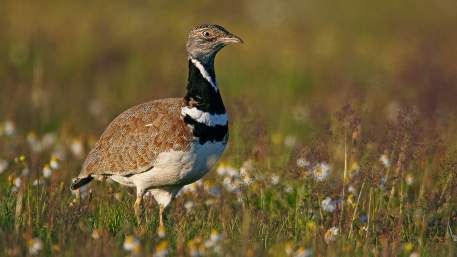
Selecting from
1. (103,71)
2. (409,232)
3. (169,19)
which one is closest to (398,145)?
(409,232)

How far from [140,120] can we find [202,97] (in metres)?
0.59

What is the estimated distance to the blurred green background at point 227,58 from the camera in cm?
1204

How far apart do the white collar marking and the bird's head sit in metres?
0.47

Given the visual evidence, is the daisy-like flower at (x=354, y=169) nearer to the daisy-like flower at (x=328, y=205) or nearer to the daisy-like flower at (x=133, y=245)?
the daisy-like flower at (x=328, y=205)

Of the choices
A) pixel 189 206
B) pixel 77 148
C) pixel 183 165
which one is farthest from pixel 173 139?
pixel 77 148

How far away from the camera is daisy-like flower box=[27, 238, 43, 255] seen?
5155 mm

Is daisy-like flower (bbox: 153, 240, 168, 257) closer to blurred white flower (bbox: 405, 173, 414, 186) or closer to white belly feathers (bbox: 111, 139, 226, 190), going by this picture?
white belly feathers (bbox: 111, 139, 226, 190)

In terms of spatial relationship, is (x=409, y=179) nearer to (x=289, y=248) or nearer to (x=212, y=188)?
(x=212, y=188)

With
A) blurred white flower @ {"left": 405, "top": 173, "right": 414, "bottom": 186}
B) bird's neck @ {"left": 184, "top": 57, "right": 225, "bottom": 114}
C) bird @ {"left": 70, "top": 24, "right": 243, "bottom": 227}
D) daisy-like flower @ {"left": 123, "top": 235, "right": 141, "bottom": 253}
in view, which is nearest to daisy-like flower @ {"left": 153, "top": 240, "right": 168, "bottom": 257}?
daisy-like flower @ {"left": 123, "top": 235, "right": 141, "bottom": 253}

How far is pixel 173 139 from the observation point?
6664 mm

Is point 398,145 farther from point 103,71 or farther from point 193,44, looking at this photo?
point 103,71

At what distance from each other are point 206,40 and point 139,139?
946 mm

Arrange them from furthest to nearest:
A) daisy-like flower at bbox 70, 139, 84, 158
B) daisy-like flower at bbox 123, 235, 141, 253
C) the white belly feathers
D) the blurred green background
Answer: the blurred green background
daisy-like flower at bbox 70, 139, 84, 158
the white belly feathers
daisy-like flower at bbox 123, 235, 141, 253

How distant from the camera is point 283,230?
650 centimetres
